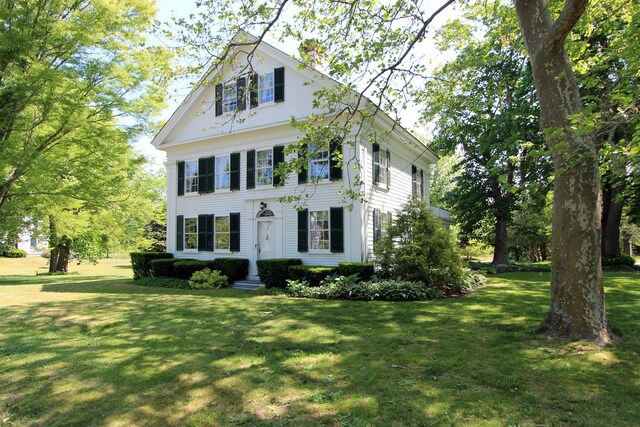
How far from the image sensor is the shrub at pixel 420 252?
37.9 feet

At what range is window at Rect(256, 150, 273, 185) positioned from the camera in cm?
1510

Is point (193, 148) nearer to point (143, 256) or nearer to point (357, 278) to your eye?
point (143, 256)

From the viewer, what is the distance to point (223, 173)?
16391mm

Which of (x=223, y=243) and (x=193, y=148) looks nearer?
(x=223, y=243)

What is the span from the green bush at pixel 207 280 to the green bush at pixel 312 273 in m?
3.10

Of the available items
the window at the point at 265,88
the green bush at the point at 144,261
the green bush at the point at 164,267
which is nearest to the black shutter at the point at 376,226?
the window at the point at 265,88

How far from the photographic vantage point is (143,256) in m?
17.2

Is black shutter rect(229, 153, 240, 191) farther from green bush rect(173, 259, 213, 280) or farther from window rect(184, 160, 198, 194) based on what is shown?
green bush rect(173, 259, 213, 280)

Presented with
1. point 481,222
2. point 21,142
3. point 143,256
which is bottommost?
point 143,256

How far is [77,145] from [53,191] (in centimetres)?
183

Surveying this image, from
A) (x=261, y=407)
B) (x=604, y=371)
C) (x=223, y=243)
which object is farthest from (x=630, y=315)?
(x=223, y=243)

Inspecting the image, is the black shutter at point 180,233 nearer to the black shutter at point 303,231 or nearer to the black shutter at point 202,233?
the black shutter at point 202,233

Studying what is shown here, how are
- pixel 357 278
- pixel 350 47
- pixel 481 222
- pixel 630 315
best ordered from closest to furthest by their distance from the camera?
pixel 630 315 → pixel 350 47 → pixel 357 278 → pixel 481 222

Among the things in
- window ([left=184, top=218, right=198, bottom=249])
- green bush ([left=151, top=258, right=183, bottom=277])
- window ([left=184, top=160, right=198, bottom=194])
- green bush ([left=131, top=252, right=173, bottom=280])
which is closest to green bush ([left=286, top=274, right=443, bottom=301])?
green bush ([left=151, top=258, right=183, bottom=277])
